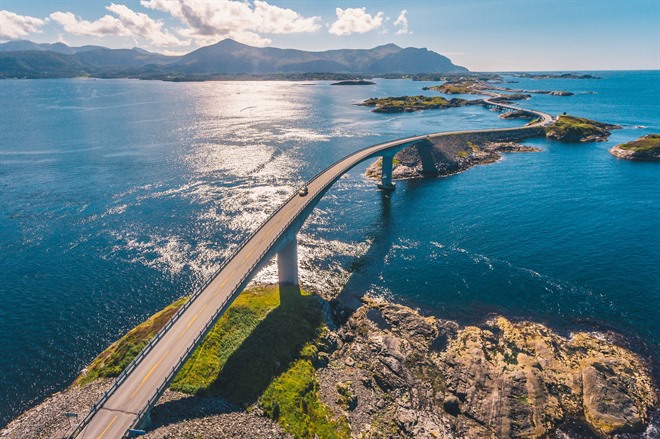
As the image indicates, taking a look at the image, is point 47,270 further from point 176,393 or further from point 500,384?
point 500,384

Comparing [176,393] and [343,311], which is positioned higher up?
[176,393]

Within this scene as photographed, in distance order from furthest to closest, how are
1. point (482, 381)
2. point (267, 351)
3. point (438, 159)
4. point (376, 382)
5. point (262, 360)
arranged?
point (438, 159) < point (267, 351) < point (376, 382) < point (262, 360) < point (482, 381)

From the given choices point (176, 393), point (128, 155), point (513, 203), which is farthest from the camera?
point (128, 155)

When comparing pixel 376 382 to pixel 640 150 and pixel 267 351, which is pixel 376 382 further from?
pixel 640 150

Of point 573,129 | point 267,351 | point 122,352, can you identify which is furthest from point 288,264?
point 573,129

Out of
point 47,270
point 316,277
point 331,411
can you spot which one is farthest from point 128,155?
point 331,411

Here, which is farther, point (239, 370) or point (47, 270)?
point (47, 270)

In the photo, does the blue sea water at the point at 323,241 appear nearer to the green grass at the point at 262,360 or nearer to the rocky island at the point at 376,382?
the rocky island at the point at 376,382

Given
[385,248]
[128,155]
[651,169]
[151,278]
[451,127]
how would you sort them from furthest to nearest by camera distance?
1. [451,127]
2. [128,155]
3. [651,169]
4. [385,248]
5. [151,278]
